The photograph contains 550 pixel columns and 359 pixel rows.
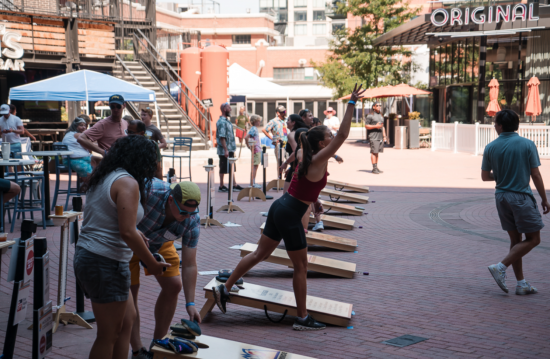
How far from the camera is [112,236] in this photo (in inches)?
121

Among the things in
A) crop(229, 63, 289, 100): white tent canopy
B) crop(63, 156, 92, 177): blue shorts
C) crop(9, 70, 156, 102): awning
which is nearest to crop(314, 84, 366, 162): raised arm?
crop(63, 156, 92, 177): blue shorts

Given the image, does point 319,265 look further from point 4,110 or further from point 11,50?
point 11,50

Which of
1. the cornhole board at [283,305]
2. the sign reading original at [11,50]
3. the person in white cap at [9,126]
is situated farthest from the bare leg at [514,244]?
the sign reading original at [11,50]

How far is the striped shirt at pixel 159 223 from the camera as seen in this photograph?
3689mm

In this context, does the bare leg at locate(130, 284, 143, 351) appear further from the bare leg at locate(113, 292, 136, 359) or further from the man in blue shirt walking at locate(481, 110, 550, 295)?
the man in blue shirt walking at locate(481, 110, 550, 295)

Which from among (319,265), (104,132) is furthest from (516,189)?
(104,132)

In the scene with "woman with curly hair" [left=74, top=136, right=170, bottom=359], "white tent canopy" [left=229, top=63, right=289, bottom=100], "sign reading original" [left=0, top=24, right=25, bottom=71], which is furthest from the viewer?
"white tent canopy" [left=229, top=63, right=289, bottom=100]

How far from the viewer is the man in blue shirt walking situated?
18.8 feet

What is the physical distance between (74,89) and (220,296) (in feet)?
31.0

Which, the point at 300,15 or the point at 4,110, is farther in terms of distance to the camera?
the point at 300,15

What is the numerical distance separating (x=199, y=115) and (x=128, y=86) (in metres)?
10.8

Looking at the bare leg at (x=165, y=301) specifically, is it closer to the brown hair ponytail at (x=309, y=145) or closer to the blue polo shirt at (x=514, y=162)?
the brown hair ponytail at (x=309, y=145)

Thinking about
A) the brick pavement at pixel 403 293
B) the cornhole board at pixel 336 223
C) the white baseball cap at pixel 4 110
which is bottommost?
the brick pavement at pixel 403 293

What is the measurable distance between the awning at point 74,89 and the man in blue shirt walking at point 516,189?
372 inches
